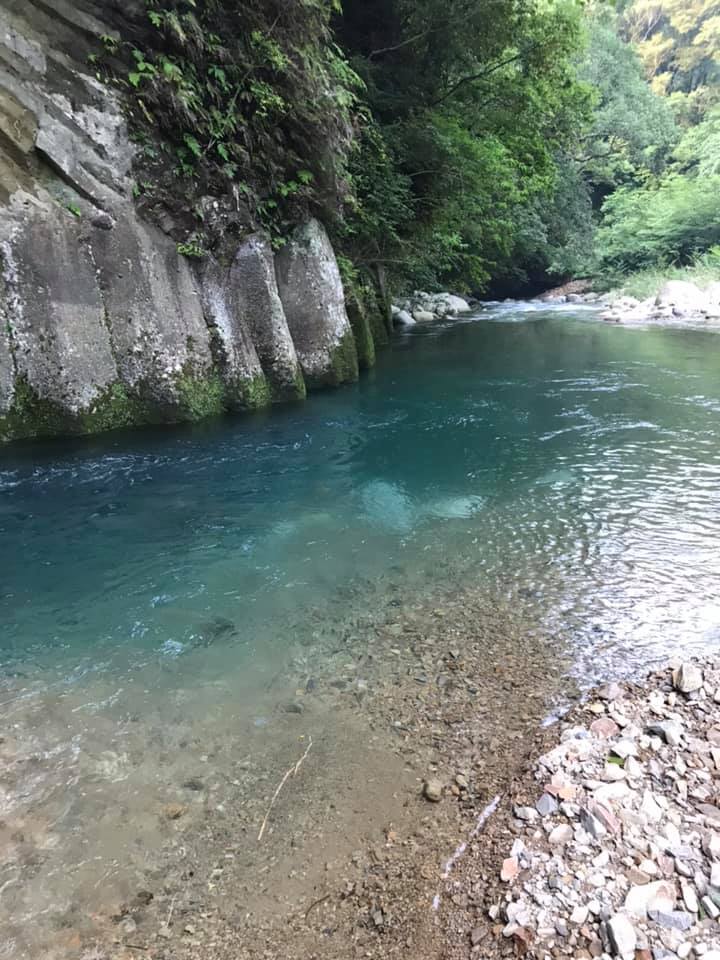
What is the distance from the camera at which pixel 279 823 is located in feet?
9.27

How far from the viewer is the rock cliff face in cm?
807

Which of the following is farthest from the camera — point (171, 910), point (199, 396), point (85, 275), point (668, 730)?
point (199, 396)

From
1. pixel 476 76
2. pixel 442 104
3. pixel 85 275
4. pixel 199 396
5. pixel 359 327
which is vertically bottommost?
pixel 199 396

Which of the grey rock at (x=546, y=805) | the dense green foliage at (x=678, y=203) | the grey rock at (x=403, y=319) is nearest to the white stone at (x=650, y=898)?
the grey rock at (x=546, y=805)

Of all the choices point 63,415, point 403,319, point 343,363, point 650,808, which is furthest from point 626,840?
point 403,319

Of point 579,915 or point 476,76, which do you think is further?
point 476,76

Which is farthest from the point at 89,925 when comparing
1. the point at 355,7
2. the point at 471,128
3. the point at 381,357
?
the point at 471,128

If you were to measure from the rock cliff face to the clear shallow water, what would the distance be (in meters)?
0.72

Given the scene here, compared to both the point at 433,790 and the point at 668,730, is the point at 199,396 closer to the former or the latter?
the point at 433,790

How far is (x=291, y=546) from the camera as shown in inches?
228

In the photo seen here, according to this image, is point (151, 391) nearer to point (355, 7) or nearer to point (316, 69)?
point (316, 69)

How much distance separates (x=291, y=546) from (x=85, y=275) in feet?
18.3

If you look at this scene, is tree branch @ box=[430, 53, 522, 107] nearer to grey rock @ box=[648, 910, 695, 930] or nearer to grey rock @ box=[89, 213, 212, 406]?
grey rock @ box=[89, 213, 212, 406]

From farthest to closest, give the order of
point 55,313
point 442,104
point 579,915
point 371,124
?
point 442,104, point 371,124, point 55,313, point 579,915
